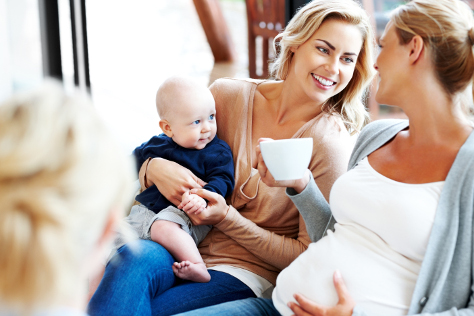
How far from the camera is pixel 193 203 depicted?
54.2 inches

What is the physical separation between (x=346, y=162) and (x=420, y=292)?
516mm

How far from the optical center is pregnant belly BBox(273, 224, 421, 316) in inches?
42.1

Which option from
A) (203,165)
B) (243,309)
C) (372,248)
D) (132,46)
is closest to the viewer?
(372,248)

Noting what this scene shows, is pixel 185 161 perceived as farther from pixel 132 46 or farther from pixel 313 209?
pixel 132 46

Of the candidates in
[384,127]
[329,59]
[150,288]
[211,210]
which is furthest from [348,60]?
[150,288]

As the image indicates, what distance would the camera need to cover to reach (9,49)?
2.75 metres

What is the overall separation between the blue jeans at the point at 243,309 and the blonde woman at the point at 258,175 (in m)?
0.10

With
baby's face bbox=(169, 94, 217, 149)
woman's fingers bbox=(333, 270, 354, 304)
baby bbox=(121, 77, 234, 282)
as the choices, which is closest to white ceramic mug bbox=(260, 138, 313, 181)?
woman's fingers bbox=(333, 270, 354, 304)

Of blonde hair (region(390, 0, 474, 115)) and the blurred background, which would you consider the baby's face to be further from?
blonde hair (region(390, 0, 474, 115))

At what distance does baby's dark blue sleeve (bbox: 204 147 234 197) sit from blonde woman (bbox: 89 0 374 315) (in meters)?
0.03

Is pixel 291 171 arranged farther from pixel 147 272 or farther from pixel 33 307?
pixel 33 307

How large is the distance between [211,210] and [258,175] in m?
0.20

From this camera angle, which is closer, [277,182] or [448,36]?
[448,36]

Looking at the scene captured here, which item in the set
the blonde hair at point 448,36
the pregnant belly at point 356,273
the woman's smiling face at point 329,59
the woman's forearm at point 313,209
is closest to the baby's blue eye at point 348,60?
the woman's smiling face at point 329,59
